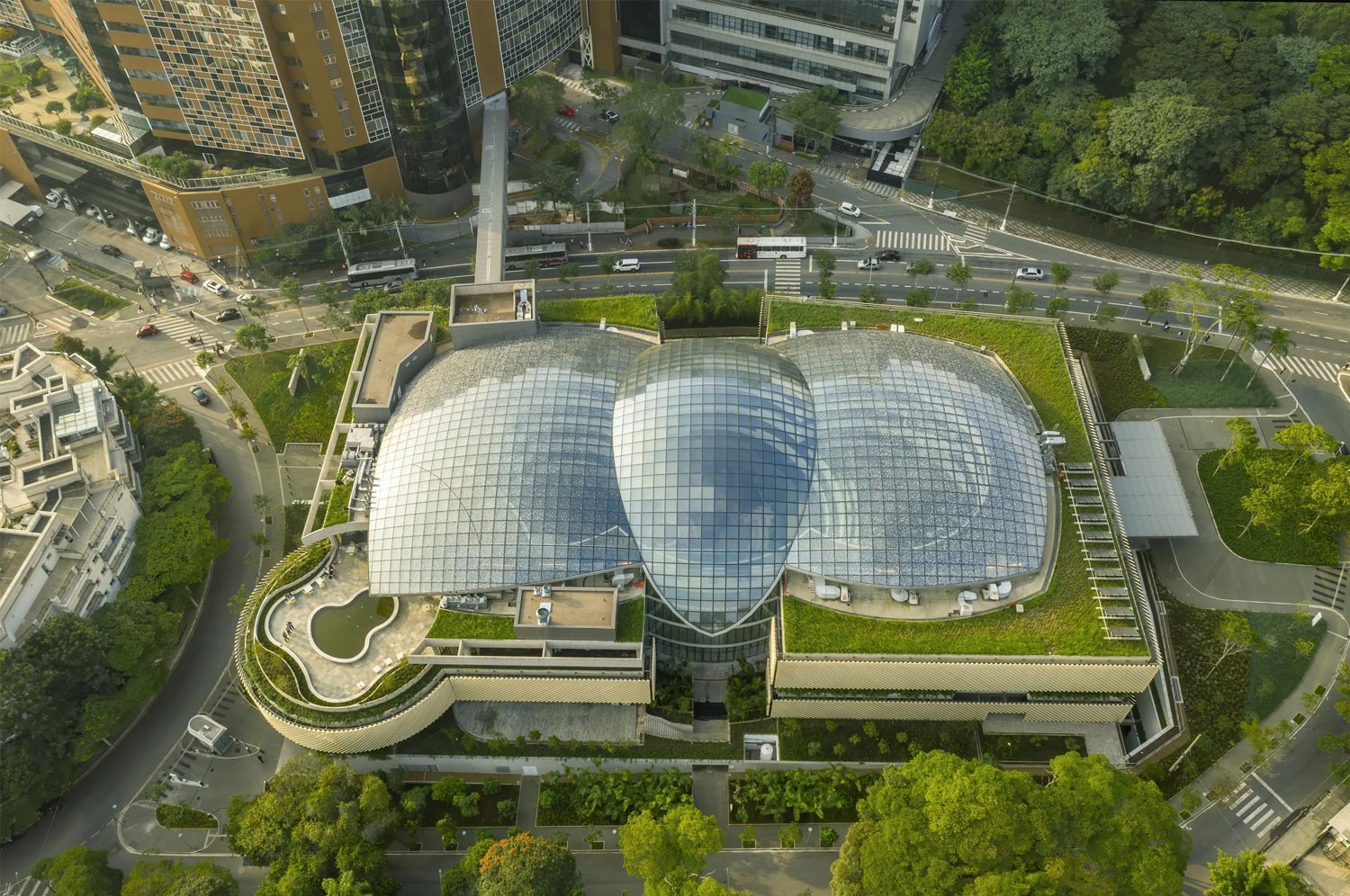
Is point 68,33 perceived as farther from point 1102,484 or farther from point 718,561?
point 1102,484

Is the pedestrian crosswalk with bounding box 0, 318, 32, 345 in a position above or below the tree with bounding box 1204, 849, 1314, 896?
below

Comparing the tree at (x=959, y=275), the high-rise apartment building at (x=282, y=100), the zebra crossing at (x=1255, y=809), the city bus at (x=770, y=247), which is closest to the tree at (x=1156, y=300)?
the tree at (x=959, y=275)

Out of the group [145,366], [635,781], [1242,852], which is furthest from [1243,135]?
[145,366]

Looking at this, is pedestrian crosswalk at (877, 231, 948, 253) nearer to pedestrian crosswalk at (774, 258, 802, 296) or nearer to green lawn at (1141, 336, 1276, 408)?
pedestrian crosswalk at (774, 258, 802, 296)

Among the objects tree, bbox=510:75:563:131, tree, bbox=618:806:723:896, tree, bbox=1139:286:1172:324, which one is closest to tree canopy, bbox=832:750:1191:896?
tree, bbox=618:806:723:896

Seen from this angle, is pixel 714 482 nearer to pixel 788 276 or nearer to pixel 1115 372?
pixel 788 276

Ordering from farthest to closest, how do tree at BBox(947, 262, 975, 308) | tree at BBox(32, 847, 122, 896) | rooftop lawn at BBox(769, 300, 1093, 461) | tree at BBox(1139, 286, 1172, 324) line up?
tree at BBox(947, 262, 975, 308) < tree at BBox(1139, 286, 1172, 324) < rooftop lawn at BBox(769, 300, 1093, 461) < tree at BBox(32, 847, 122, 896)
